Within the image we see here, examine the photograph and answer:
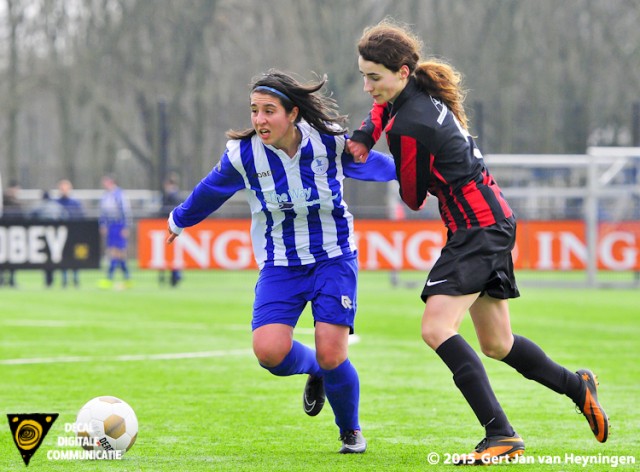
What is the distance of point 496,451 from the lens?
544 centimetres

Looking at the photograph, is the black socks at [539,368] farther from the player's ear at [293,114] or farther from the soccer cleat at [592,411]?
the player's ear at [293,114]

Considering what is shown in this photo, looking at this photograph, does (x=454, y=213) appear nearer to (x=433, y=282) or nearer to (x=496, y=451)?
(x=433, y=282)

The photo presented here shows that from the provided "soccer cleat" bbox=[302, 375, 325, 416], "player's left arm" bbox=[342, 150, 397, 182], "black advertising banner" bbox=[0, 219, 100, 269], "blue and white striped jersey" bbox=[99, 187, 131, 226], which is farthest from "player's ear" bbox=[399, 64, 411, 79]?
"blue and white striped jersey" bbox=[99, 187, 131, 226]

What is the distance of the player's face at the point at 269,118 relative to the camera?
19.6 ft

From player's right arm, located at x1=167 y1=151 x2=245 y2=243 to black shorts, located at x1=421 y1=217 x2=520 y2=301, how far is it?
122 cm

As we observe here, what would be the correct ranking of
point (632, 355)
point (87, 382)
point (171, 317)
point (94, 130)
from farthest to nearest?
1. point (94, 130)
2. point (171, 317)
3. point (632, 355)
4. point (87, 382)

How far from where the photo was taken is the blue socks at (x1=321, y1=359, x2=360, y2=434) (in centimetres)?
612

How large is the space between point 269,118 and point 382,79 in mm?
655

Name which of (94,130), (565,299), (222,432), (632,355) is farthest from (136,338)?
(94,130)

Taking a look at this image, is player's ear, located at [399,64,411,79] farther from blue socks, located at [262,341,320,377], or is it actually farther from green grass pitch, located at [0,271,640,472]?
green grass pitch, located at [0,271,640,472]

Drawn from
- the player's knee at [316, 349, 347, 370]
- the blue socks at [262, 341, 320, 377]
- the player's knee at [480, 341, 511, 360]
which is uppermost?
the player's knee at [480, 341, 511, 360]

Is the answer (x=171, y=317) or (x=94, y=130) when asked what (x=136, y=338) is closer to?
(x=171, y=317)

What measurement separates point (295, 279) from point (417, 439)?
1102 mm

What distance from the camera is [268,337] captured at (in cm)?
613
